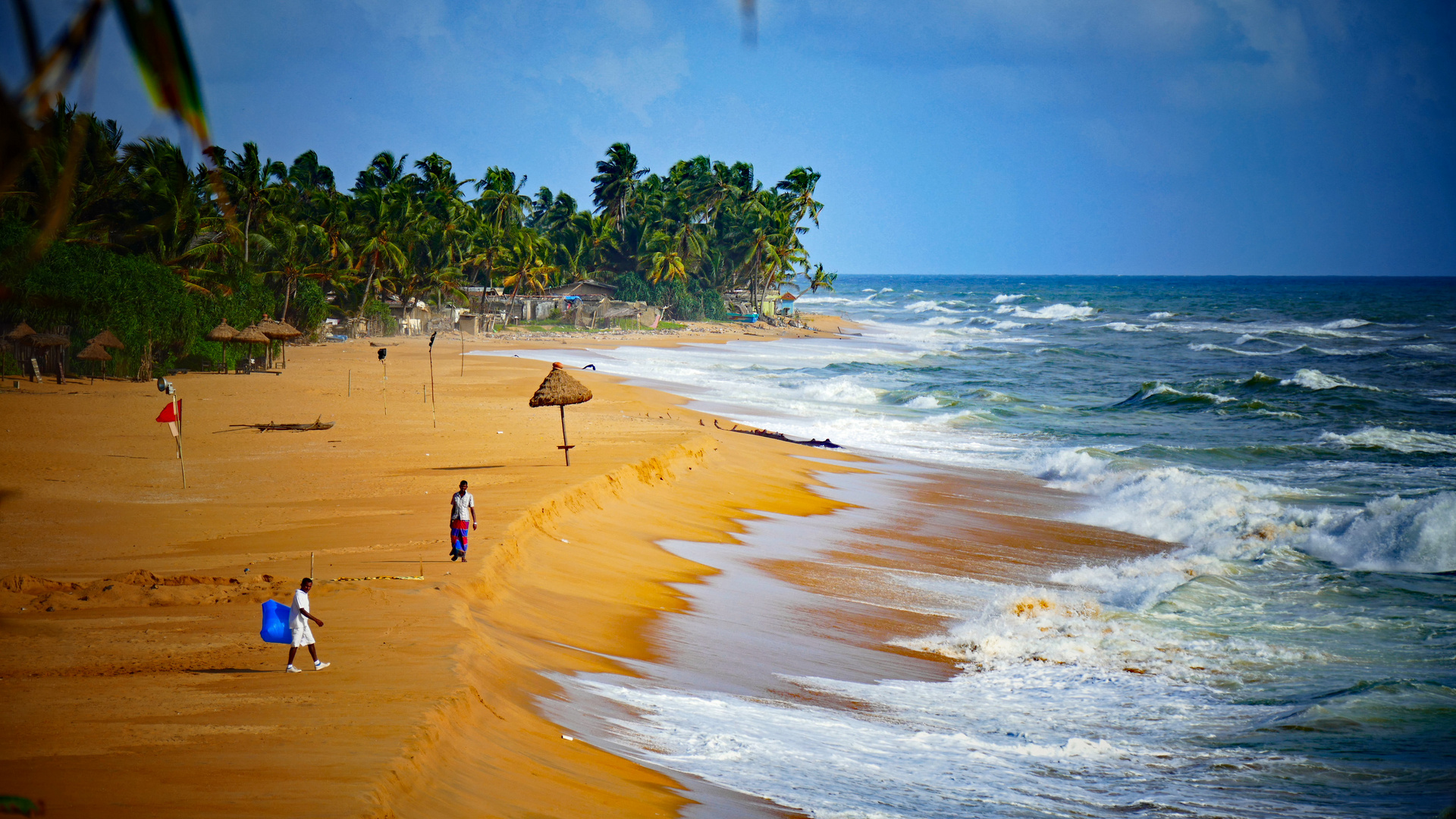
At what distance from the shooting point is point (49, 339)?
27.9 metres

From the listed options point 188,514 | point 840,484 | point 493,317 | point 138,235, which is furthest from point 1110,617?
point 493,317

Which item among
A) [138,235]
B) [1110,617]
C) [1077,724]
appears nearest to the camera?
[1077,724]

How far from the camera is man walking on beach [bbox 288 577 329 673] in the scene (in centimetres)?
820

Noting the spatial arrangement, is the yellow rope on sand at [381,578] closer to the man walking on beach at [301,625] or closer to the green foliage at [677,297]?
the man walking on beach at [301,625]

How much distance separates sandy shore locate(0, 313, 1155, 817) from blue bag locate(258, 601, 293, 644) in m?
0.43

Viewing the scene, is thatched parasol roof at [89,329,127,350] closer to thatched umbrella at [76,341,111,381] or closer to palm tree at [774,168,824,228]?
thatched umbrella at [76,341,111,381]

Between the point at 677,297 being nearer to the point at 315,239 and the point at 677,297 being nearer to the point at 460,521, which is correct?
the point at 315,239

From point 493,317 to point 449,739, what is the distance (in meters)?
58.6

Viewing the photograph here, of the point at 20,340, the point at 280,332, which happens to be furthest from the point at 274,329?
the point at 20,340

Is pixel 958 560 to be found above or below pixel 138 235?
below

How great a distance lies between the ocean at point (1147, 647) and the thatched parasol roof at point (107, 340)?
726 inches

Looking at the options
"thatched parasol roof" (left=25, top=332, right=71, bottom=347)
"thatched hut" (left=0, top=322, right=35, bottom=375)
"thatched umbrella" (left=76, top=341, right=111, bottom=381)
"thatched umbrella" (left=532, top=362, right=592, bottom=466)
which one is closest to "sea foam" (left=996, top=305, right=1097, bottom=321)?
"thatched umbrella" (left=76, top=341, right=111, bottom=381)

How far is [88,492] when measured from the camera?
16.0 m

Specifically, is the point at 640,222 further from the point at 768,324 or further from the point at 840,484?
the point at 840,484
